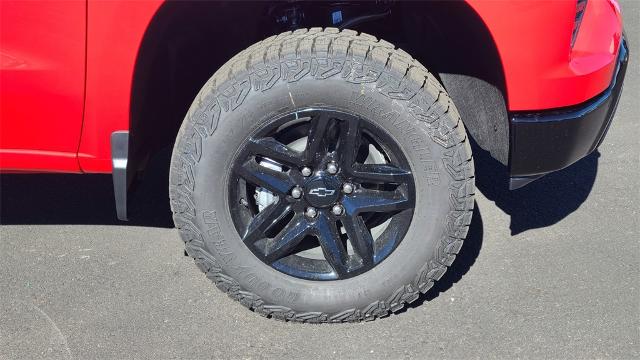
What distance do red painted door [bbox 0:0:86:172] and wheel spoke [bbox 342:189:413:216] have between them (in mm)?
965

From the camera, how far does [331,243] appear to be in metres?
2.74

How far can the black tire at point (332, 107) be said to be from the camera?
2523 millimetres

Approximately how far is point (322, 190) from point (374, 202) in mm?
189

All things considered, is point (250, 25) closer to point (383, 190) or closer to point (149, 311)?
point (383, 190)

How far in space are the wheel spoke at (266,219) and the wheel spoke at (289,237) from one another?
0.05 metres

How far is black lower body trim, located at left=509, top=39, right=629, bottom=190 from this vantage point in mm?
2600

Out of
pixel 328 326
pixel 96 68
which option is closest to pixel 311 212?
pixel 328 326

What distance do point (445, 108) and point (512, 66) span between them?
0.83 feet

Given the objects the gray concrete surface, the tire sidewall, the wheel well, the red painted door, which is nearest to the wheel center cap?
the tire sidewall

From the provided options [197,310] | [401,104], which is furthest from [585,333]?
[197,310]

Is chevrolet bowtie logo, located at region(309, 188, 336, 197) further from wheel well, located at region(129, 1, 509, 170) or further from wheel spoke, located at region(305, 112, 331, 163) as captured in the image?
wheel well, located at region(129, 1, 509, 170)

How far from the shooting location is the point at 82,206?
359 centimetres

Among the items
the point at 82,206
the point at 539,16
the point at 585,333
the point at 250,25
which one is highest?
the point at 539,16

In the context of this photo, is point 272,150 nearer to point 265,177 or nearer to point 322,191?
point 265,177
